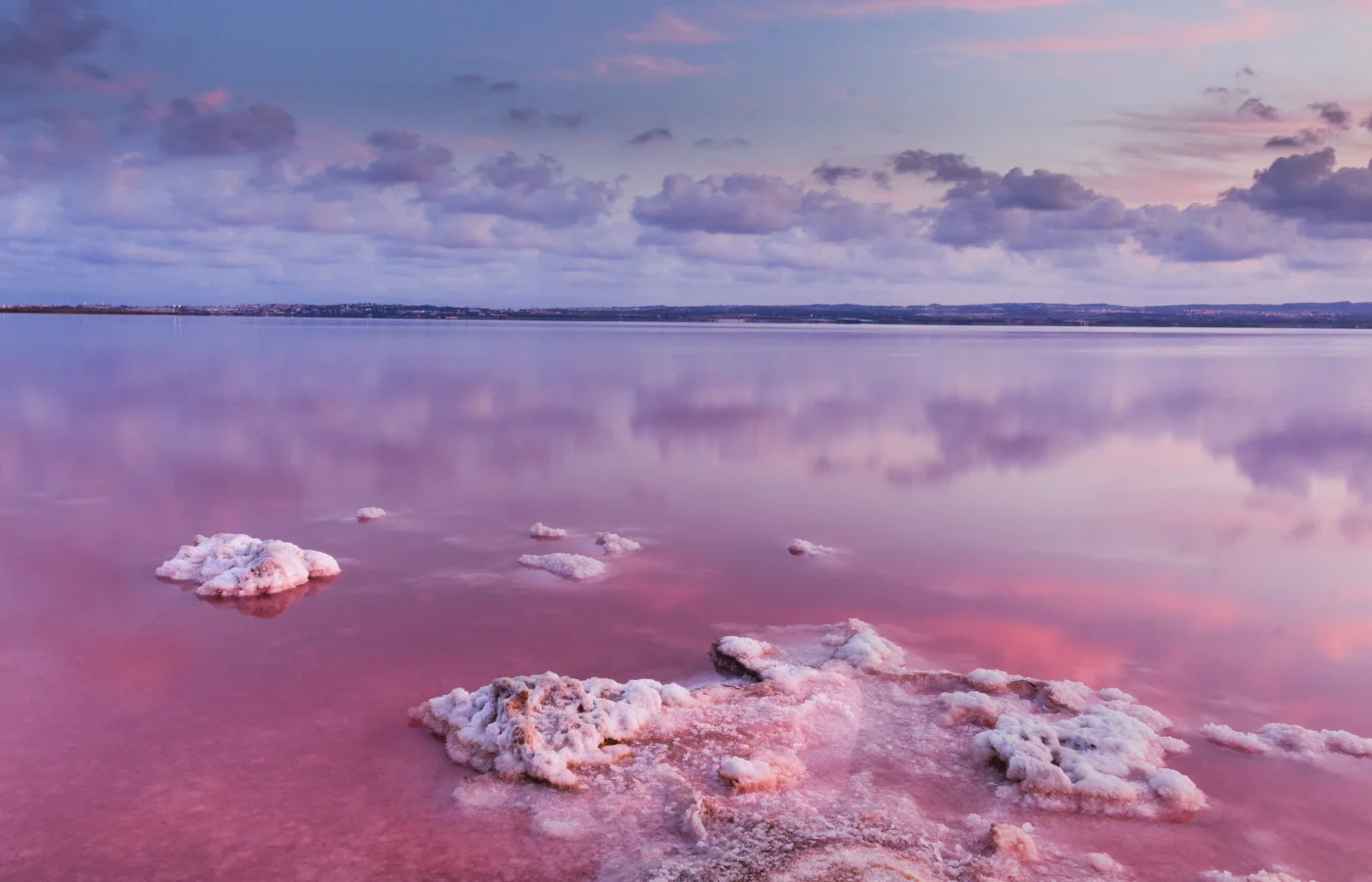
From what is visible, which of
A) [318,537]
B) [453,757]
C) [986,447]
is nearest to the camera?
[453,757]

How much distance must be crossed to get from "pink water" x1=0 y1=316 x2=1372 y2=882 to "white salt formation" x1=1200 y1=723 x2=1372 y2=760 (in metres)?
0.20

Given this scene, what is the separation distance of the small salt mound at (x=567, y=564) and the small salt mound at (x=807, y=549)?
249cm

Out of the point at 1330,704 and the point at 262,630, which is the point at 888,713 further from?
the point at 262,630

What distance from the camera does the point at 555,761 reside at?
5.71m

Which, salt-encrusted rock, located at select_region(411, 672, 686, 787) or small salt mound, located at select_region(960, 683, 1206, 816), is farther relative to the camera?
salt-encrusted rock, located at select_region(411, 672, 686, 787)

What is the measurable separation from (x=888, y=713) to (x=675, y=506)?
7.18 metres

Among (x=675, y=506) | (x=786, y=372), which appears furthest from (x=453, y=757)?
(x=786, y=372)

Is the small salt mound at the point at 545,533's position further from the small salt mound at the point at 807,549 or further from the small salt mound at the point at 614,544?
the small salt mound at the point at 807,549

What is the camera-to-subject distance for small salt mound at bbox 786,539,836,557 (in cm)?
1105

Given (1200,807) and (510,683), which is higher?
(510,683)

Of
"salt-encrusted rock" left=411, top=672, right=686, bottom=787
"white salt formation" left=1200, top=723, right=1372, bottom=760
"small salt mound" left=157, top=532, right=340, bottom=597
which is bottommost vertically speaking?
"white salt formation" left=1200, top=723, right=1372, bottom=760

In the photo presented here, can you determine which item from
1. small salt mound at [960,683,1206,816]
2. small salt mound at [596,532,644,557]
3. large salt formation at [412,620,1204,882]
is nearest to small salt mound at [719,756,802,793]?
large salt formation at [412,620,1204,882]

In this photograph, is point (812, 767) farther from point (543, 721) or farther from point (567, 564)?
point (567, 564)

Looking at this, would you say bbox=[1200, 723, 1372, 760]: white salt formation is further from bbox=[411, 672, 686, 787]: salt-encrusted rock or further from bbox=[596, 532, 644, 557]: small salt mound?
bbox=[596, 532, 644, 557]: small salt mound
